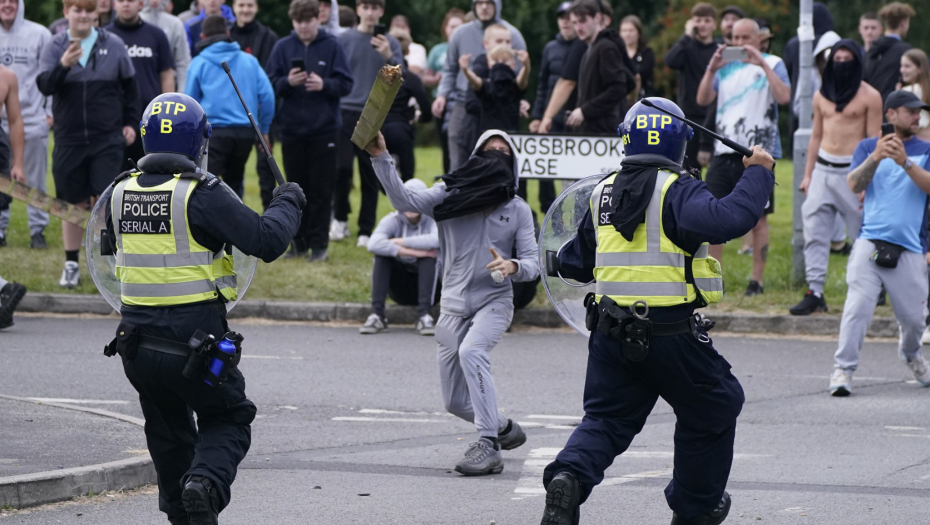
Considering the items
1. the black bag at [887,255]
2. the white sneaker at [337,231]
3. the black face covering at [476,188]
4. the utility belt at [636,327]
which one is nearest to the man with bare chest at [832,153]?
the black bag at [887,255]

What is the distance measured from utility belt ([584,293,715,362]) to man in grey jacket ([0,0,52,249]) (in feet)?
30.6

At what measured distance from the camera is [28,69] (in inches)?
531

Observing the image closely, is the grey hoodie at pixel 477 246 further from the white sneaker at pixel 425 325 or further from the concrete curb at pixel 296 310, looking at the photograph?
the concrete curb at pixel 296 310

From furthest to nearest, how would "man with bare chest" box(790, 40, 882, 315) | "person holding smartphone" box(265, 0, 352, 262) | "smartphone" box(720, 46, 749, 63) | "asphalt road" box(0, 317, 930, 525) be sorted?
"person holding smartphone" box(265, 0, 352, 262), "smartphone" box(720, 46, 749, 63), "man with bare chest" box(790, 40, 882, 315), "asphalt road" box(0, 317, 930, 525)

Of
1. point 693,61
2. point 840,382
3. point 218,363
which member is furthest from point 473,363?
point 693,61

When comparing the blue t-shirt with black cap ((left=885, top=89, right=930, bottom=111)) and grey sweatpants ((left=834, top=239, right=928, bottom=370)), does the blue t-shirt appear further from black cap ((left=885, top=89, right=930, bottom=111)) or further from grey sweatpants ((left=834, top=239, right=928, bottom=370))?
black cap ((left=885, top=89, right=930, bottom=111))

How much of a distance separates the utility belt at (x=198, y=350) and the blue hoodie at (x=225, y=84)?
7825 mm

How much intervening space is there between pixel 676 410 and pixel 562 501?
0.66 m

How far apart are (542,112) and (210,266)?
10.1 m

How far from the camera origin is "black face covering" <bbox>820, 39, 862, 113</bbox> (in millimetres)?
10898

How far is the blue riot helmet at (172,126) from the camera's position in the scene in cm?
525

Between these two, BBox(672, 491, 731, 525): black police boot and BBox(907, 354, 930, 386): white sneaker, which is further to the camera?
BBox(907, 354, 930, 386): white sneaker

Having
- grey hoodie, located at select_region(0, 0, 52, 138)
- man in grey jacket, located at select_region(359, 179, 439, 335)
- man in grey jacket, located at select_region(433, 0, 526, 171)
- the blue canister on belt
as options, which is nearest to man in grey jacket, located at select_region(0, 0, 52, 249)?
grey hoodie, located at select_region(0, 0, 52, 138)

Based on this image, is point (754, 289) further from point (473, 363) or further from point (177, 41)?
point (177, 41)
